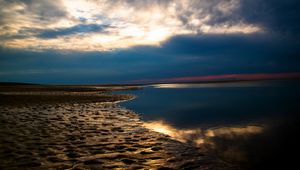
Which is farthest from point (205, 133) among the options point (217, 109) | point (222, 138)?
point (217, 109)

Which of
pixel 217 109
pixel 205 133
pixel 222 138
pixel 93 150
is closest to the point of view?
pixel 93 150

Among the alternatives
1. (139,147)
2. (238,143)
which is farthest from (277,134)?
(139,147)

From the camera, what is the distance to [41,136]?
36.5 feet

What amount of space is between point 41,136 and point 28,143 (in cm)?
140

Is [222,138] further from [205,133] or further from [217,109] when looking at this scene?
[217,109]

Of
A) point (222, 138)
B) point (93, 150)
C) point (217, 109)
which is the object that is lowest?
point (217, 109)

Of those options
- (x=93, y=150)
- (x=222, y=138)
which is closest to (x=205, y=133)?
(x=222, y=138)

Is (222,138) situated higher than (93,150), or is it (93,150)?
(93,150)

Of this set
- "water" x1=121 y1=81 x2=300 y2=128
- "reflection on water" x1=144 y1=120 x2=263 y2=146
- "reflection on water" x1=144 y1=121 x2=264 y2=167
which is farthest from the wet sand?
"water" x1=121 y1=81 x2=300 y2=128

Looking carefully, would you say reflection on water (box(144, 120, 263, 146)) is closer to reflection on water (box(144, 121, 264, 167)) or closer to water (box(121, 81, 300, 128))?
reflection on water (box(144, 121, 264, 167))

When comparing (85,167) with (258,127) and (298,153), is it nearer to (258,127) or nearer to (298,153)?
(298,153)

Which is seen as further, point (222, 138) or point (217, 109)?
point (217, 109)

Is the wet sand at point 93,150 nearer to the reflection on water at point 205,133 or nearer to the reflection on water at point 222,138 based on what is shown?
the reflection on water at point 222,138

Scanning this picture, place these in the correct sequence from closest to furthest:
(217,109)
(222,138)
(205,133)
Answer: (222,138) → (205,133) → (217,109)
